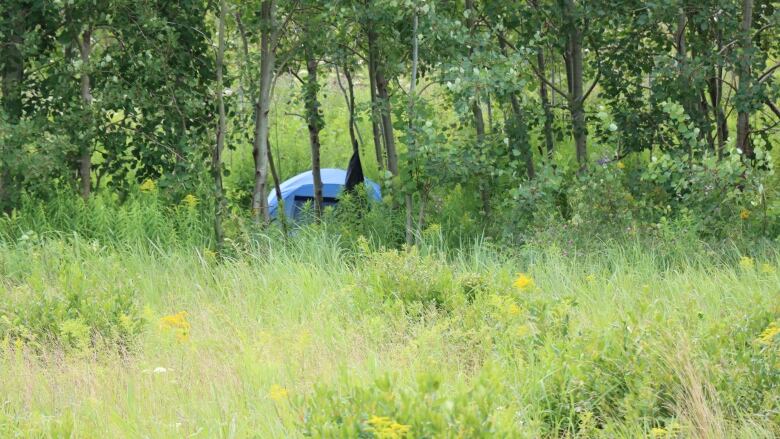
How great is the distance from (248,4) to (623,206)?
3.36 m

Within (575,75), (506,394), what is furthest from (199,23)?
(506,394)

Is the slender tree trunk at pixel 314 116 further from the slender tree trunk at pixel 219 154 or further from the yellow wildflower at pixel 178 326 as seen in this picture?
the yellow wildflower at pixel 178 326

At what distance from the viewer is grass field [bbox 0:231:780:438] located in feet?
11.8

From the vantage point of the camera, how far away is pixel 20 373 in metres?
4.46

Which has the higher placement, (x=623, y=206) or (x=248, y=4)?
(x=248, y=4)

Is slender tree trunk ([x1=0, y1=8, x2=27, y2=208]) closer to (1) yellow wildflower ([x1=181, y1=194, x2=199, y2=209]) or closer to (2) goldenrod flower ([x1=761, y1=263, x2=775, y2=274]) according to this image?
(1) yellow wildflower ([x1=181, y1=194, x2=199, y2=209])

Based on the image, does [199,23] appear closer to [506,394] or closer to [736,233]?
[736,233]

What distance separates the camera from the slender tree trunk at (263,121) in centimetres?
767

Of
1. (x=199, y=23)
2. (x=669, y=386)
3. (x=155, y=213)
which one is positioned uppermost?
(x=199, y=23)

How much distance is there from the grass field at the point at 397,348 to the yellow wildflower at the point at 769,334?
1 centimetres

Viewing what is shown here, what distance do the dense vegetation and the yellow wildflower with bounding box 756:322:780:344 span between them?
5cm

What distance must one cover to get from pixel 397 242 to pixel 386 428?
16.0ft

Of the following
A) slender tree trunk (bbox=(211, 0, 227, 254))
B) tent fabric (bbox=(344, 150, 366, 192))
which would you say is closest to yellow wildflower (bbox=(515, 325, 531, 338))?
slender tree trunk (bbox=(211, 0, 227, 254))

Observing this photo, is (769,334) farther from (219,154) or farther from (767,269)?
(219,154)
